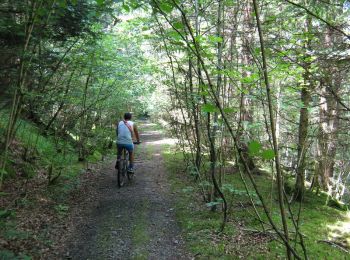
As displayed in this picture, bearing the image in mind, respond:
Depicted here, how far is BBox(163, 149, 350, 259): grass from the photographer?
220 inches

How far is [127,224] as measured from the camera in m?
6.71

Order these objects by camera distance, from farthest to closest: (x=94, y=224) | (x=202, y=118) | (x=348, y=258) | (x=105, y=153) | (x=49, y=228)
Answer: (x=105, y=153), (x=202, y=118), (x=94, y=224), (x=49, y=228), (x=348, y=258)

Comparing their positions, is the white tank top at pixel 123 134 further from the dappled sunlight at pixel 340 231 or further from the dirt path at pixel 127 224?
the dappled sunlight at pixel 340 231

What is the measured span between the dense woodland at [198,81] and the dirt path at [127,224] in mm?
1071

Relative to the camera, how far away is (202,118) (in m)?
7.43

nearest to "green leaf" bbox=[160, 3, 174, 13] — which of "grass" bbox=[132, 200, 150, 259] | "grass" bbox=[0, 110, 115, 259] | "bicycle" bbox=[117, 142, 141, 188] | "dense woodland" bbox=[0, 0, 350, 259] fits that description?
"dense woodland" bbox=[0, 0, 350, 259]

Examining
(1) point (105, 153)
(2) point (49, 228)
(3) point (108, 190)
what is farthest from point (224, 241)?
(1) point (105, 153)

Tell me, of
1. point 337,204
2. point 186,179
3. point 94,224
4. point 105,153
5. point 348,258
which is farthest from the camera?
point 105,153

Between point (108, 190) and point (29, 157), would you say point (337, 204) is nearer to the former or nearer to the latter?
point (108, 190)

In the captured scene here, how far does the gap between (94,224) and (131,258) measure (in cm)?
166

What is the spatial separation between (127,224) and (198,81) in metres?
3.45

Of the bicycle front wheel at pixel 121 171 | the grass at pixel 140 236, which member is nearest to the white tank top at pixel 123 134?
the bicycle front wheel at pixel 121 171

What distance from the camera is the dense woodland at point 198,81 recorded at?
15.8ft

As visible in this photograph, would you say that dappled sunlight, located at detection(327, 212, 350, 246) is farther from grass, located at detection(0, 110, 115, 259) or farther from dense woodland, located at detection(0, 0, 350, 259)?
grass, located at detection(0, 110, 115, 259)
